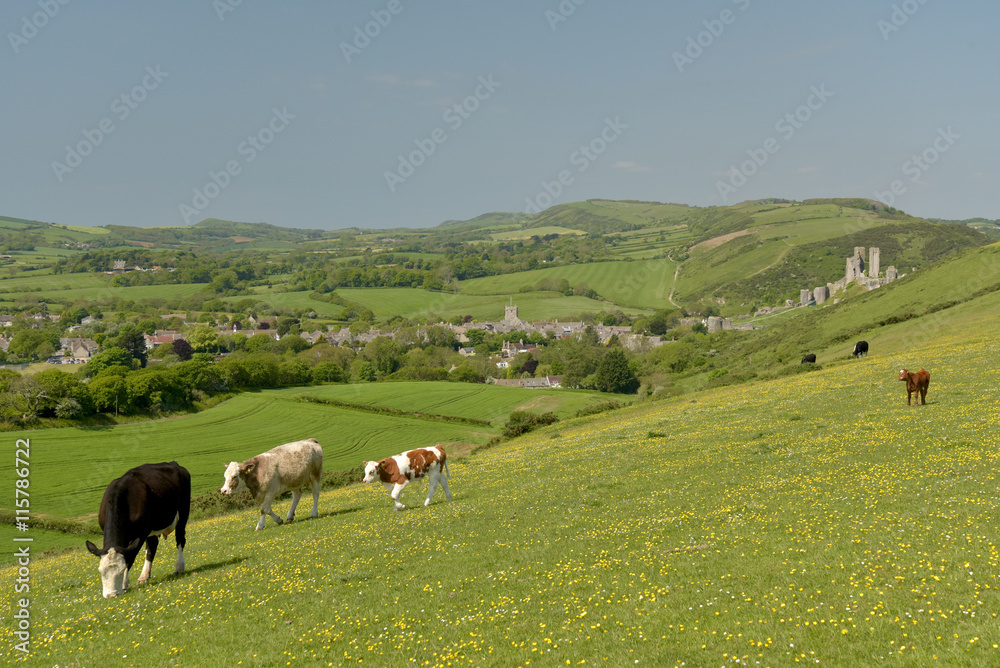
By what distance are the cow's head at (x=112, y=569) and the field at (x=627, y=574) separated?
0.31 metres

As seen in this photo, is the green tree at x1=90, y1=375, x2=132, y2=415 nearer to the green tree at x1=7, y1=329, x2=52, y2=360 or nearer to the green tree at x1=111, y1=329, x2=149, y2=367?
the green tree at x1=111, y1=329, x2=149, y2=367

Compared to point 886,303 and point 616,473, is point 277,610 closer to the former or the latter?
point 616,473

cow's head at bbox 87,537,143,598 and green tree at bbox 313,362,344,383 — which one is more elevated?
cow's head at bbox 87,537,143,598

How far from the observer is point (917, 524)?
12742 mm

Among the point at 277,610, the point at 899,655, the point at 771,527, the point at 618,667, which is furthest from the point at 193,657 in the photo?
the point at 771,527

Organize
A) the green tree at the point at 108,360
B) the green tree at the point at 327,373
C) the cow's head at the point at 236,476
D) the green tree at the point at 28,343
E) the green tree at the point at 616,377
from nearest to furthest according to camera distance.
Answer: the cow's head at the point at 236,476 < the green tree at the point at 616,377 < the green tree at the point at 108,360 < the green tree at the point at 327,373 < the green tree at the point at 28,343

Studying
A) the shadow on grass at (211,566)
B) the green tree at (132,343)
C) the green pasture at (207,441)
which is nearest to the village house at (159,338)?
the green tree at (132,343)

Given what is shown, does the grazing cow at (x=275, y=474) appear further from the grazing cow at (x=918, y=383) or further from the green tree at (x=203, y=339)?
the green tree at (x=203, y=339)

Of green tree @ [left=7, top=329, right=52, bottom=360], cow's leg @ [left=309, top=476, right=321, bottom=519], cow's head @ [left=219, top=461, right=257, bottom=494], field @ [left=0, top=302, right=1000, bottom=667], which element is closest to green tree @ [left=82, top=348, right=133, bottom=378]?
green tree @ [left=7, top=329, right=52, bottom=360]

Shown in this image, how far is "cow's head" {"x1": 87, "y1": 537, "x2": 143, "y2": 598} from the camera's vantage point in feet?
46.3

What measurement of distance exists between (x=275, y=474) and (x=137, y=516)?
6778 mm

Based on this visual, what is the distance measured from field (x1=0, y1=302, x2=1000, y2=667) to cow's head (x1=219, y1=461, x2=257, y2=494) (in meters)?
1.77

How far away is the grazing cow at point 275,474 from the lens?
2064 cm

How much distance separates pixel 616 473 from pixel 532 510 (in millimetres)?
5582
